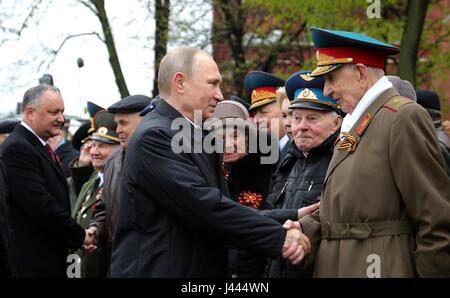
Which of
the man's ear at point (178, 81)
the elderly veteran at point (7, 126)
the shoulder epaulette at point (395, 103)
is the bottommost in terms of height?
the elderly veteran at point (7, 126)

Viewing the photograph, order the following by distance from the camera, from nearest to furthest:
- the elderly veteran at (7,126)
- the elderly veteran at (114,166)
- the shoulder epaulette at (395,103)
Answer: the shoulder epaulette at (395,103)
the elderly veteran at (114,166)
the elderly veteran at (7,126)

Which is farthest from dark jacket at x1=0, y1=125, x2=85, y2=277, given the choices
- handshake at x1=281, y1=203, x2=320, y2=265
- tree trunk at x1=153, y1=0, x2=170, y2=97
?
tree trunk at x1=153, y1=0, x2=170, y2=97

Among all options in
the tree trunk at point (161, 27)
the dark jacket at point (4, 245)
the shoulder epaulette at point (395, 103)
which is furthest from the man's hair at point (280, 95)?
the tree trunk at point (161, 27)

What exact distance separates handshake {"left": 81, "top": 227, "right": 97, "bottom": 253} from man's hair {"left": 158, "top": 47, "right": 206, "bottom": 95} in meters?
2.20

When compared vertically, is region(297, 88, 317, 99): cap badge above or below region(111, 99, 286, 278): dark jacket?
above

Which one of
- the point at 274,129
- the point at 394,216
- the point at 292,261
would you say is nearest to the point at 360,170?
the point at 394,216

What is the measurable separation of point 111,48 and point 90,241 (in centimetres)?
1156

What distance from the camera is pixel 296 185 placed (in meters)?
5.73

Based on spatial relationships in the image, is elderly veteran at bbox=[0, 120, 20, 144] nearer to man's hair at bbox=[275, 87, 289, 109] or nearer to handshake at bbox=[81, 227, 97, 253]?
handshake at bbox=[81, 227, 97, 253]

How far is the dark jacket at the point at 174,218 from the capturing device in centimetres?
474

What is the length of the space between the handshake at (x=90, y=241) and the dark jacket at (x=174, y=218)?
2.05 m

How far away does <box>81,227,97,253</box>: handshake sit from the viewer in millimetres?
6938

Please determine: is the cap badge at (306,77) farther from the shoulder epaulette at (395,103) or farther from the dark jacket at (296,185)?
the shoulder epaulette at (395,103)

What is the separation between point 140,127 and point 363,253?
58.3 inches
